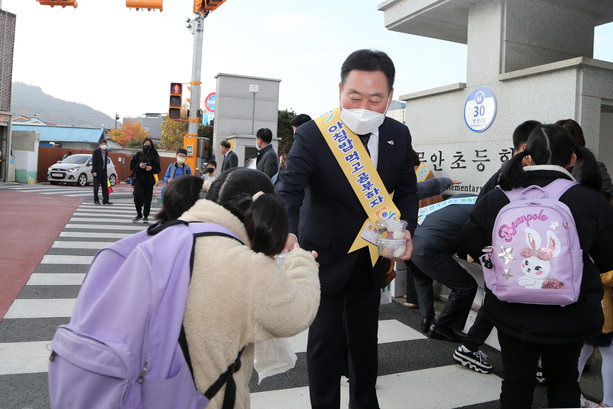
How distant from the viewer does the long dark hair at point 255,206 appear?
1441 millimetres

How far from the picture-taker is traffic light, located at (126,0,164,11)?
9773 millimetres

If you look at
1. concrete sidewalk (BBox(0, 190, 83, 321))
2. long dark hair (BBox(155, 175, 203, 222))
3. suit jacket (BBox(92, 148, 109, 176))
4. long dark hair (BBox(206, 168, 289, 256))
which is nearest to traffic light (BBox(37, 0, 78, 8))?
suit jacket (BBox(92, 148, 109, 176))

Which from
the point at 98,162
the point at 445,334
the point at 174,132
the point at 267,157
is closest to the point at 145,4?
the point at 98,162

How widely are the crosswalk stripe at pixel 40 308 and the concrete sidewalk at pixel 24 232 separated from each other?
0.09 m

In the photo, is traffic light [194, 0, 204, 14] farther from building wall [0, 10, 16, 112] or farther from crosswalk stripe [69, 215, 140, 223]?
building wall [0, 10, 16, 112]

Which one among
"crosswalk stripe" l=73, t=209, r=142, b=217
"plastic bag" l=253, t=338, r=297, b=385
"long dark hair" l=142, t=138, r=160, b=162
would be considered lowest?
"plastic bag" l=253, t=338, r=297, b=385

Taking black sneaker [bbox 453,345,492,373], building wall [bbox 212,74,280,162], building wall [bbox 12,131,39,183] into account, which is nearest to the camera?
black sneaker [bbox 453,345,492,373]

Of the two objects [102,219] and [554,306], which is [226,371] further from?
[102,219]

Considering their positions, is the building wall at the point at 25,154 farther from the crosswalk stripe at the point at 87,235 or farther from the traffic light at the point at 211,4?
the crosswalk stripe at the point at 87,235

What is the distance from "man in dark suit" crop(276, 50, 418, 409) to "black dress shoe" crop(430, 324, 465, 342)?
1.72 meters

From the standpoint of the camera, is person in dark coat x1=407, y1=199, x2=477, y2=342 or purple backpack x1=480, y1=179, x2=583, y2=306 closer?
purple backpack x1=480, y1=179, x2=583, y2=306

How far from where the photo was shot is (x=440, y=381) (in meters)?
3.45

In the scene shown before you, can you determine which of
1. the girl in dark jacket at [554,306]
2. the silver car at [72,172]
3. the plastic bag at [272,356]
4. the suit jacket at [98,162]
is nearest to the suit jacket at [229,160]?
the suit jacket at [98,162]

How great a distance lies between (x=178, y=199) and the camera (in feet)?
5.86
